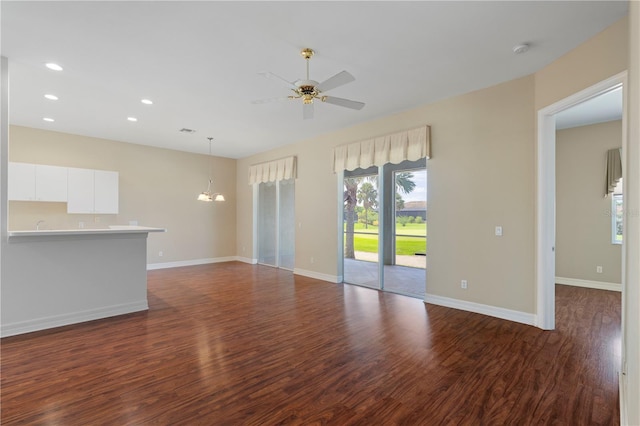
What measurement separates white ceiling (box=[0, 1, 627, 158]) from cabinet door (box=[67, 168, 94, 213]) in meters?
1.56

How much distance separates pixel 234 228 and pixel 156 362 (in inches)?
247

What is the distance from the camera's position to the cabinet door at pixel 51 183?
557 centimetres

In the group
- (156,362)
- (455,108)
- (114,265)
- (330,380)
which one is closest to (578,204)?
(455,108)

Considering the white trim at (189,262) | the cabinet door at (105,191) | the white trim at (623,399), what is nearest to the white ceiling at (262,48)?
the cabinet door at (105,191)

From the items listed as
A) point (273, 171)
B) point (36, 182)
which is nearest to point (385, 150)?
point (273, 171)

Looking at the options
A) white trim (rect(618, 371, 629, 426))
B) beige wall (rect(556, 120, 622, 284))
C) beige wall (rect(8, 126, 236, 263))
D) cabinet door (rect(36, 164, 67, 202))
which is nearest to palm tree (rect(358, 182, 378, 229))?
beige wall (rect(556, 120, 622, 284))

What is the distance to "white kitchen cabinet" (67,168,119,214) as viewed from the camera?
5.95m

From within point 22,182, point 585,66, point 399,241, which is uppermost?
point 585,66

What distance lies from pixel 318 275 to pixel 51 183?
5.50 m

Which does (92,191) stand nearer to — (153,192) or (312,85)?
(153,192)

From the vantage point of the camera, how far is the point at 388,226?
223 inches

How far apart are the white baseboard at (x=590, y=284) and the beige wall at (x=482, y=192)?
299 centimetres

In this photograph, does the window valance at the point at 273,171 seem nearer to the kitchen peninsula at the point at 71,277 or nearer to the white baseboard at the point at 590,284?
the kitchen peninsula at the point at 71,277

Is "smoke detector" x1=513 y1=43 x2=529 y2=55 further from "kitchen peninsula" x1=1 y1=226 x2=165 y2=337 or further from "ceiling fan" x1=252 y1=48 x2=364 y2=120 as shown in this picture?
"kitchen peninsula" x1=1 y1=226 x2=165 y2=337
